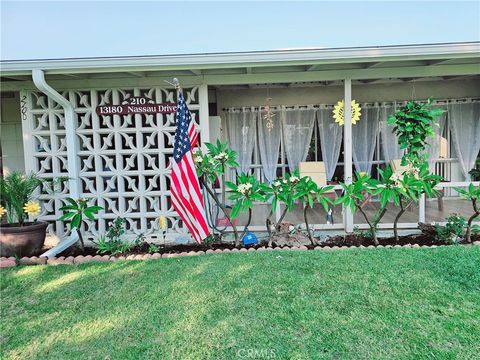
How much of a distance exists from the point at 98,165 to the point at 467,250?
15.8 ft

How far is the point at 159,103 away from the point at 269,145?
328 cm

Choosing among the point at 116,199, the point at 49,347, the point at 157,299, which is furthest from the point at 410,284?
the point at 116,199

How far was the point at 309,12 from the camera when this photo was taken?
34.7 feet

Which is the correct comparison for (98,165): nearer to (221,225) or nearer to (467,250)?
(221,225)

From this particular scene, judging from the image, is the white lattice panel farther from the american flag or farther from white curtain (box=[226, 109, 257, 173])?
white curtain (box=[226, 109, 257, 173])

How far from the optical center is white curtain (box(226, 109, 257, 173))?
25.2 feet

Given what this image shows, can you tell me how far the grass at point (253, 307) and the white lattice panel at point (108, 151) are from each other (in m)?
1.16

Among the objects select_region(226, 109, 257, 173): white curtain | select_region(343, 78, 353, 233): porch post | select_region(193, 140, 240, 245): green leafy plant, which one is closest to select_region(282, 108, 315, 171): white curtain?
select_region(226, 109, 257, 173): white curtain

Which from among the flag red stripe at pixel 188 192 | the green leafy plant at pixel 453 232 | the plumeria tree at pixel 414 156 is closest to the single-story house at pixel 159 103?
the plumeria tree at pixel 414 156

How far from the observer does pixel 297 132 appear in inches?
305

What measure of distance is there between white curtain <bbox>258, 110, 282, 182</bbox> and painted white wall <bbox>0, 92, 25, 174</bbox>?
15.3ft

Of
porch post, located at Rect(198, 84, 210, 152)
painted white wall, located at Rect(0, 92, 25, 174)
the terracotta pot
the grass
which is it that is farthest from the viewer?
painted white wall, located at Rect(0, 92, 25, 174)

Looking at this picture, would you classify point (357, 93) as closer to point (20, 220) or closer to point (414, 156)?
point (414, 156)

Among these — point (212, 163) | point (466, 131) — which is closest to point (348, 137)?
point (212, 163)
